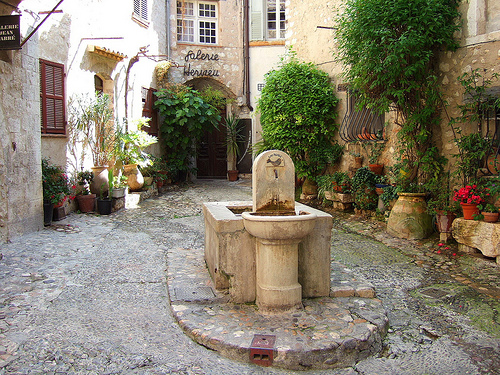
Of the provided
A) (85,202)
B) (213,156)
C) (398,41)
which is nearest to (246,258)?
(398,41)

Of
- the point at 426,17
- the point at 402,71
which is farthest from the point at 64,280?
the point at 426,17

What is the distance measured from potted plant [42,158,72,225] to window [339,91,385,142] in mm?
5262

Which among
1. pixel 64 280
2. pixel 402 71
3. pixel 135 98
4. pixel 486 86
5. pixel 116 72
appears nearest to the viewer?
pixel 64 280

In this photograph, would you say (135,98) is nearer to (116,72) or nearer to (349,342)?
(116,72)

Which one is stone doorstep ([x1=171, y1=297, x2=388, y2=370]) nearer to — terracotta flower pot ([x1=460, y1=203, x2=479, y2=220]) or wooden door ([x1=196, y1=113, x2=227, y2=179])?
terracotta flower pot ([x1=460, y1=203, x2=479, y2=220])

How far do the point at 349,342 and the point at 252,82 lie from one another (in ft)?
38.6

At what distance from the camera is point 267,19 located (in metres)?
14.0

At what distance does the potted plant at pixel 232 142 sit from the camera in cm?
1384

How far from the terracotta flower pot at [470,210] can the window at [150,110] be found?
8.30 meters

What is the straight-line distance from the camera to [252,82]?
14.0 metres

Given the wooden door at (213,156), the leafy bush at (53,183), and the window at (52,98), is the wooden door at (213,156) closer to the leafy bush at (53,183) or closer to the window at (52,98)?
the window at (52,98)

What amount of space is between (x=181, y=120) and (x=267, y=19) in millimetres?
4782

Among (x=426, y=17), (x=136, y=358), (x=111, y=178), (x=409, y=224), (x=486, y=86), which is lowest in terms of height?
(x=136, y=358)

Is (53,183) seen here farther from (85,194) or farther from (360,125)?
(360,125)
